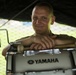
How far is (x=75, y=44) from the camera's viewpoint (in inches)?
44.9

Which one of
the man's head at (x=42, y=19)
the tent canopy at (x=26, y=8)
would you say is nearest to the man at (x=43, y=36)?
the man's head at (x=42, y=19)

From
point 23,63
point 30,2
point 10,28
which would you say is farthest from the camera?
point 10,28

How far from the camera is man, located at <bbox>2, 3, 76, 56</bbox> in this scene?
1.12 metres

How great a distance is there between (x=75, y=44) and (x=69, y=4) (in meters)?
1.47

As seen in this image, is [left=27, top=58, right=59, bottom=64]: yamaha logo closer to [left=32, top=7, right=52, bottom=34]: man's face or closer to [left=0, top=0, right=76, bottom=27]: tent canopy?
[left=32, top=7, right=52, bottom=34]: man's face

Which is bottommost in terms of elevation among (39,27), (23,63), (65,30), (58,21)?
(23,63)

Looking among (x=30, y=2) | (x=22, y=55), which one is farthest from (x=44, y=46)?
(x=30, y=2)

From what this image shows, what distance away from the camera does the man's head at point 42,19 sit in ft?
3.98

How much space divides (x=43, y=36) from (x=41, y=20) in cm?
12

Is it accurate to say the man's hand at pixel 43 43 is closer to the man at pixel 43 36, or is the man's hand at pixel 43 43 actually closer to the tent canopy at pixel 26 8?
the man at pixel 43 36

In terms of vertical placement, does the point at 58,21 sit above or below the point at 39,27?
above

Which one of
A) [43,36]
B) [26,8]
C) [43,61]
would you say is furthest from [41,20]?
[26,8]

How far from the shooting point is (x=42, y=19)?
123 centimetres

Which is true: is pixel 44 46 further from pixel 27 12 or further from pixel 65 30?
pixel 65 30
